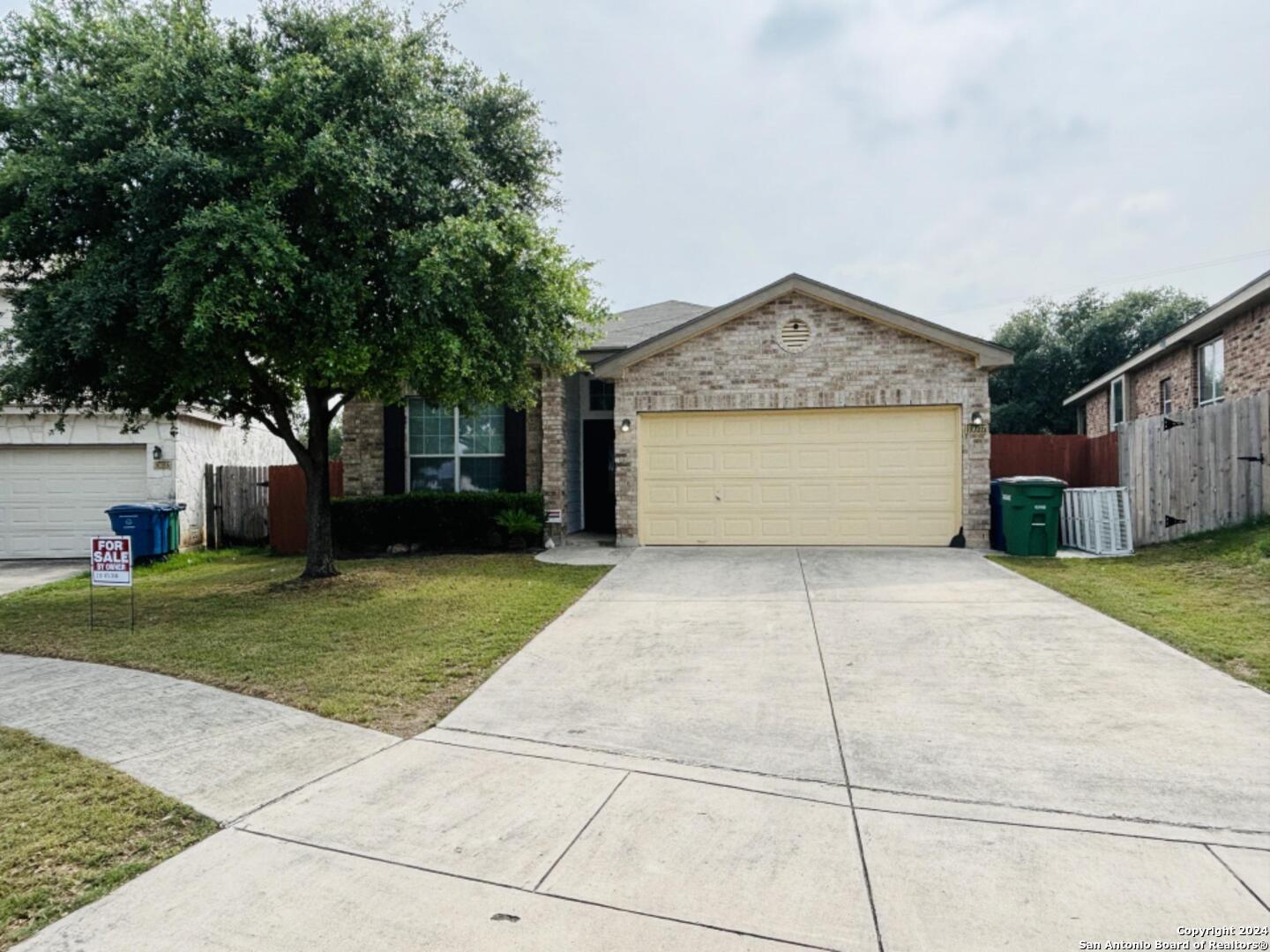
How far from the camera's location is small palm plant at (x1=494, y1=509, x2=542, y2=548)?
39.1ft

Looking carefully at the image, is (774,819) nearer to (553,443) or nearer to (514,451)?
(553,443)

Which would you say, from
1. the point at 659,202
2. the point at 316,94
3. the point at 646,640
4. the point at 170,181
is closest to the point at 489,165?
the point at 316,94

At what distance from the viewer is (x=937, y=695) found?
4.70 m

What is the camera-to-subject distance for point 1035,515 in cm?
1035

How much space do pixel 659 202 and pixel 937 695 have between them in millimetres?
10819

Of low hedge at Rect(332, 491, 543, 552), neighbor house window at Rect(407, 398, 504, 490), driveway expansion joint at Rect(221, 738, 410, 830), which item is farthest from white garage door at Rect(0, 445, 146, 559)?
driveway expansion joint at Rect(221, 738, 410, 830)

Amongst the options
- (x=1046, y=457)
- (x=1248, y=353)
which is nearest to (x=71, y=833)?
(x=1046, y=457)

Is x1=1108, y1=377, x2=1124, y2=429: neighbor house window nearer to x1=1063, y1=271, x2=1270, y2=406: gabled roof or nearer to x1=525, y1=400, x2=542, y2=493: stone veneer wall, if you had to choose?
x1=1063, y1=271, x2=1270, y2=406: gabled roof

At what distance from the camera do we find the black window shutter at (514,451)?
12.9m

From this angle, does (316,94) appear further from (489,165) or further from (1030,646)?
(1030,646)

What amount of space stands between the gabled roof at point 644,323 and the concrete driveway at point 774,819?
860 cm

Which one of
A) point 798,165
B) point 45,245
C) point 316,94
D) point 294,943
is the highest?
point 798,165

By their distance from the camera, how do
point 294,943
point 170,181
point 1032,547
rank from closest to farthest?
point 294,943
point 170,181
point 1032,547

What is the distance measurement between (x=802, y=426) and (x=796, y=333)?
149 cm
